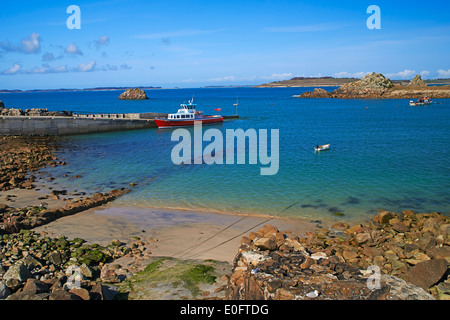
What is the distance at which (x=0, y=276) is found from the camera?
368 inches

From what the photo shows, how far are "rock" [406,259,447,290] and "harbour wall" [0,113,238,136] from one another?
46511 millimetres

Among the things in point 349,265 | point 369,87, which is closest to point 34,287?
point 349,265

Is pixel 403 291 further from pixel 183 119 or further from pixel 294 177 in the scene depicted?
pixel 183 119

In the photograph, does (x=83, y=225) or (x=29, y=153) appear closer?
(x=83, y=225)

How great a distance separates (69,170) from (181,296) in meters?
21.3

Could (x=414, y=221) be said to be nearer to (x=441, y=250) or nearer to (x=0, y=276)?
(x=441, y=250)

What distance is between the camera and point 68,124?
47094mm

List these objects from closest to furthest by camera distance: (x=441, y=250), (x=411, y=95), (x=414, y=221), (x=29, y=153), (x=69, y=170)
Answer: (x=441, y=250)
(x=414, y=221)
(x=69, y=170)
(x=29, y=153)
(x=411, y=95)

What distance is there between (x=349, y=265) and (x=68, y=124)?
45.9m

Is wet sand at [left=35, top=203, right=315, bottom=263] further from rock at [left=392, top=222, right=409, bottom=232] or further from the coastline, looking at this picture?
rock at [left=392, top=222, right=409, bottom=232]

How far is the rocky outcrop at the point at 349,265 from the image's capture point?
8.20 m

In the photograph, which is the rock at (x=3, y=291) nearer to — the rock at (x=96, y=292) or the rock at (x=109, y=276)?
the rock at (x=96, y=292)
